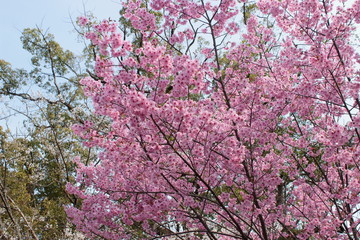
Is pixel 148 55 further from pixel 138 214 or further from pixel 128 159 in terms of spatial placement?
pixel 138 214

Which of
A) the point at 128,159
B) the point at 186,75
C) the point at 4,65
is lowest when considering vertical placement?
the point at 128,159

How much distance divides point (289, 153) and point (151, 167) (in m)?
2.23

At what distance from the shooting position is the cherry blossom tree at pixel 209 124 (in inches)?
158

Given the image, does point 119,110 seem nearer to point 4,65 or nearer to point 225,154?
point 225,154

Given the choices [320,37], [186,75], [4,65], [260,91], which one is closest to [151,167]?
[186,75]

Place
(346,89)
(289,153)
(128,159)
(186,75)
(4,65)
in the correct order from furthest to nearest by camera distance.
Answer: (4,65) → (289,153) → (346,89) → (128,159) → (186,75)

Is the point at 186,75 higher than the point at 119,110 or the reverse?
higher

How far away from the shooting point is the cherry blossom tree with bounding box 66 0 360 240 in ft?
13.1

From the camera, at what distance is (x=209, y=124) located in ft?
12.8

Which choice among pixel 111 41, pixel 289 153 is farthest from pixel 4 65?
pixel 289 153

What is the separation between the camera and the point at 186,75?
382 cm

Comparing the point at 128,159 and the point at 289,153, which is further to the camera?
the point at 289,153

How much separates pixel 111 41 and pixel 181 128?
52.4 inches

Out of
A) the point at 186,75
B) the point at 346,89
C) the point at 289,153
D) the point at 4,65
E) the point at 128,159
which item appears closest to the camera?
the point at 186,75
